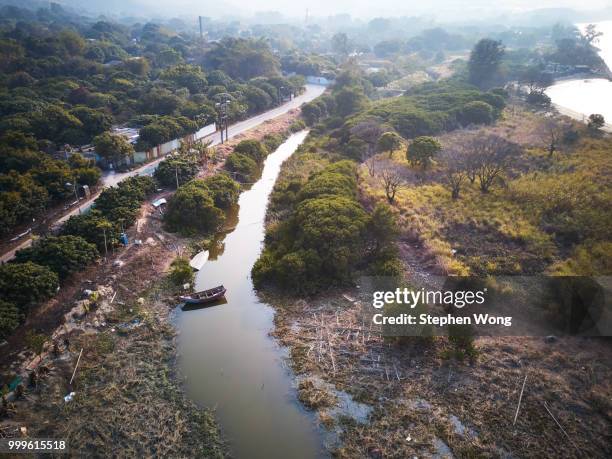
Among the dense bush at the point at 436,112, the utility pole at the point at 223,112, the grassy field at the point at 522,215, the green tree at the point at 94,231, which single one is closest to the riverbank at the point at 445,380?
the grassy field at the point at 522,215

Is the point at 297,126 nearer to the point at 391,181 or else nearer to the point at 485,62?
the point at 391,181

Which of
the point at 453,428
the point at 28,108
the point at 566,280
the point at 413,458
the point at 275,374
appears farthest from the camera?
the point at 28,108

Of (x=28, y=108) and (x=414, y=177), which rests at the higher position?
(x=28, y=108)

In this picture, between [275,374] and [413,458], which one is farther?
[275,374]

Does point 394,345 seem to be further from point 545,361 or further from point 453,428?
point 545,361

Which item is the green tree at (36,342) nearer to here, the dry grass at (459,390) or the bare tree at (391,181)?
the dry grass at (459,390)

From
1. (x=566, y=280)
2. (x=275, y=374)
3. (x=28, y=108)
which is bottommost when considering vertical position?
(x=275, y=374)

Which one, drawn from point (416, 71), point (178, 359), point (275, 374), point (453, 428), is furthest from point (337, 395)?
point (416, 71)
